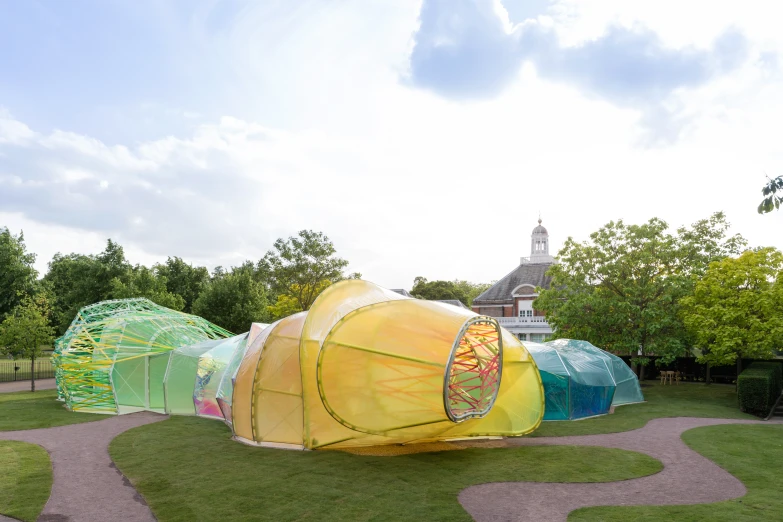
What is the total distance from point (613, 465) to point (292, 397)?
885 cm

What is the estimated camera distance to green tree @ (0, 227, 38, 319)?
45.0m

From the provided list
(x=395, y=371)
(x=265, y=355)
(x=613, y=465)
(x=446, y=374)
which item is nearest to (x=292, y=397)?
(x=265, y=355)

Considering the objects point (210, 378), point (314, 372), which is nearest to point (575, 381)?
point (314, 372)

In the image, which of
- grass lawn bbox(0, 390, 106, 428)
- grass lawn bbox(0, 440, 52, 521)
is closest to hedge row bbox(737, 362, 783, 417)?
grass lawn bbox(0, 440, 52, 521)

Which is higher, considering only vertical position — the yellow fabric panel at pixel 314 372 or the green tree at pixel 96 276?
the green tree at pixel 96 276

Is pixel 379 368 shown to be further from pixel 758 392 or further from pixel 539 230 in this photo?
pixel 539 230

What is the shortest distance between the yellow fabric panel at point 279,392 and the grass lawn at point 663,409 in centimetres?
834

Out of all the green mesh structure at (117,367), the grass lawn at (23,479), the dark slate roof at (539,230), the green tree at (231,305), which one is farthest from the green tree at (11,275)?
the dark slate roof at (539,230)

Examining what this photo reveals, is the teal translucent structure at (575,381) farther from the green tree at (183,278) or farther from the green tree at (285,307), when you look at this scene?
the green tree at (183,278)

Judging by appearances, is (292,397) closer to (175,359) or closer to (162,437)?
(162,437)

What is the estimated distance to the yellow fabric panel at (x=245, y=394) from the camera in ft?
55.3

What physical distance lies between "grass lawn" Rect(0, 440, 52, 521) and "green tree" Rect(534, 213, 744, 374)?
86.2 ft

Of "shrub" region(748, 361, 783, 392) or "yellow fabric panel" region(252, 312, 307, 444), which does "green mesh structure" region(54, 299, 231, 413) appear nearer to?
"yellow fabric panel" region(252, 312, 307, 444)

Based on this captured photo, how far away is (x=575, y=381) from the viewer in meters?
23.0
